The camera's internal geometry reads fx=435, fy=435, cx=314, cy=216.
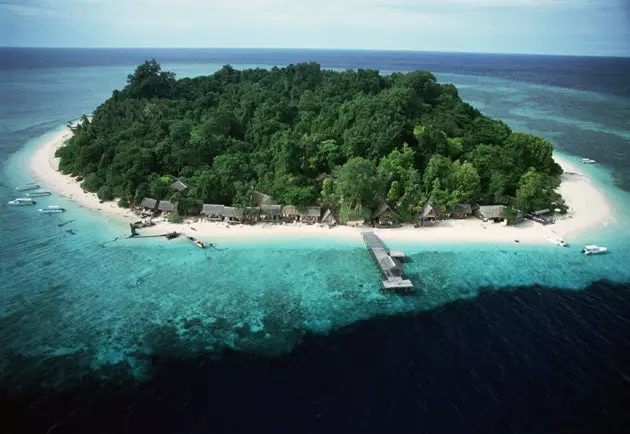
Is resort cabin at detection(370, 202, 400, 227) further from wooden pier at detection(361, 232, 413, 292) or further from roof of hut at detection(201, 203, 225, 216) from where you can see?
roof of hut at detection(201, 203, 225, 216)

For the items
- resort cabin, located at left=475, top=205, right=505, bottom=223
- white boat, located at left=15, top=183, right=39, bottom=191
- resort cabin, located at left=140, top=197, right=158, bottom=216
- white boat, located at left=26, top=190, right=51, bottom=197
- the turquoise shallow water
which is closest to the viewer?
the turquoise shallow water

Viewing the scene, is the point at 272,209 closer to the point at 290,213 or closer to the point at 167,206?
the point at 290,213

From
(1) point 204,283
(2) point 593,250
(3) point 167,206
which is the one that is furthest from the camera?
(3) point 167,206

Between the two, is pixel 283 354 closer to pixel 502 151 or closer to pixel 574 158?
pixel 502 151

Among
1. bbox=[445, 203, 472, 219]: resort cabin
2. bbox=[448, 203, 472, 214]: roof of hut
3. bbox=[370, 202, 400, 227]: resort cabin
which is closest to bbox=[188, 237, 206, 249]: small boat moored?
bbox=[370, 202, 400, 227]: resort cabin

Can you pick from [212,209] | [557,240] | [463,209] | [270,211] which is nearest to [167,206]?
[212,209]

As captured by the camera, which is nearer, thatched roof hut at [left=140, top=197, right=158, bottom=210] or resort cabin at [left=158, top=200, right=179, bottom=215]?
resort cabin at [left=158, top=200, right=179, bottom=215]

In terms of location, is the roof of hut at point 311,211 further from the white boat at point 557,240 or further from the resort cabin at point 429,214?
the white boat at point 557,240
